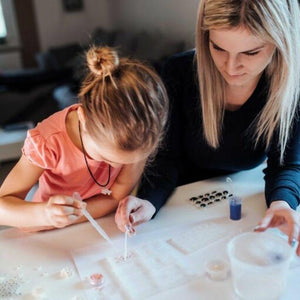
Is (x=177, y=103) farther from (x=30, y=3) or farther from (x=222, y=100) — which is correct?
(x=30, y=3)

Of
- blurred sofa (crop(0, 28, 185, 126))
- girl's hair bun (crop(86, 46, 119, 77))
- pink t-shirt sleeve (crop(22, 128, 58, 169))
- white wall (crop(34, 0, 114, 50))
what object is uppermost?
girl's hair bun (crop(86, 46, 119, 77))

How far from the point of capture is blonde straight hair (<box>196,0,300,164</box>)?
96 cm

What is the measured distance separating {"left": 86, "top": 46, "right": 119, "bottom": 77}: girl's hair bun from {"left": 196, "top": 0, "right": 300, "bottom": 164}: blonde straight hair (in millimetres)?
287

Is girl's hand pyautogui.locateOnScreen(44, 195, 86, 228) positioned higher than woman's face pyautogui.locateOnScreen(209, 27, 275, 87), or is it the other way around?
woman's face pyautogui.locateOnScreen(209, 27, 275, 87)

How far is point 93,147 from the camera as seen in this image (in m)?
0.97

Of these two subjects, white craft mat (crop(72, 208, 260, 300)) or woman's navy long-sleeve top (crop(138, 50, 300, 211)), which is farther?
woman's navy long-sleeve top (crop(138, 50, 300, 211))

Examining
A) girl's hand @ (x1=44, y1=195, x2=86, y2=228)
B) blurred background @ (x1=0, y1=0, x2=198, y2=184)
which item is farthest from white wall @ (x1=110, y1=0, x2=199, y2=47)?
girl's hand @ (x1=44, y1=195, x2=86, y2=228)

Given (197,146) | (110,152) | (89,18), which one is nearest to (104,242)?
(110,152)

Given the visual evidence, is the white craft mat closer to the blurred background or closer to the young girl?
the young girl

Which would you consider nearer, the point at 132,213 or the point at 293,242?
the point at 293,242

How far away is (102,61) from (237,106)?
20.4 inches

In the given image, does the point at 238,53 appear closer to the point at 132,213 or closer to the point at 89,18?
the point at 132,213

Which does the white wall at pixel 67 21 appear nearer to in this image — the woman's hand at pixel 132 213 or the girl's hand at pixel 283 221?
the woman's hand at pixel 132 213

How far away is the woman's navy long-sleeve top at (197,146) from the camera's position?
115 cm
